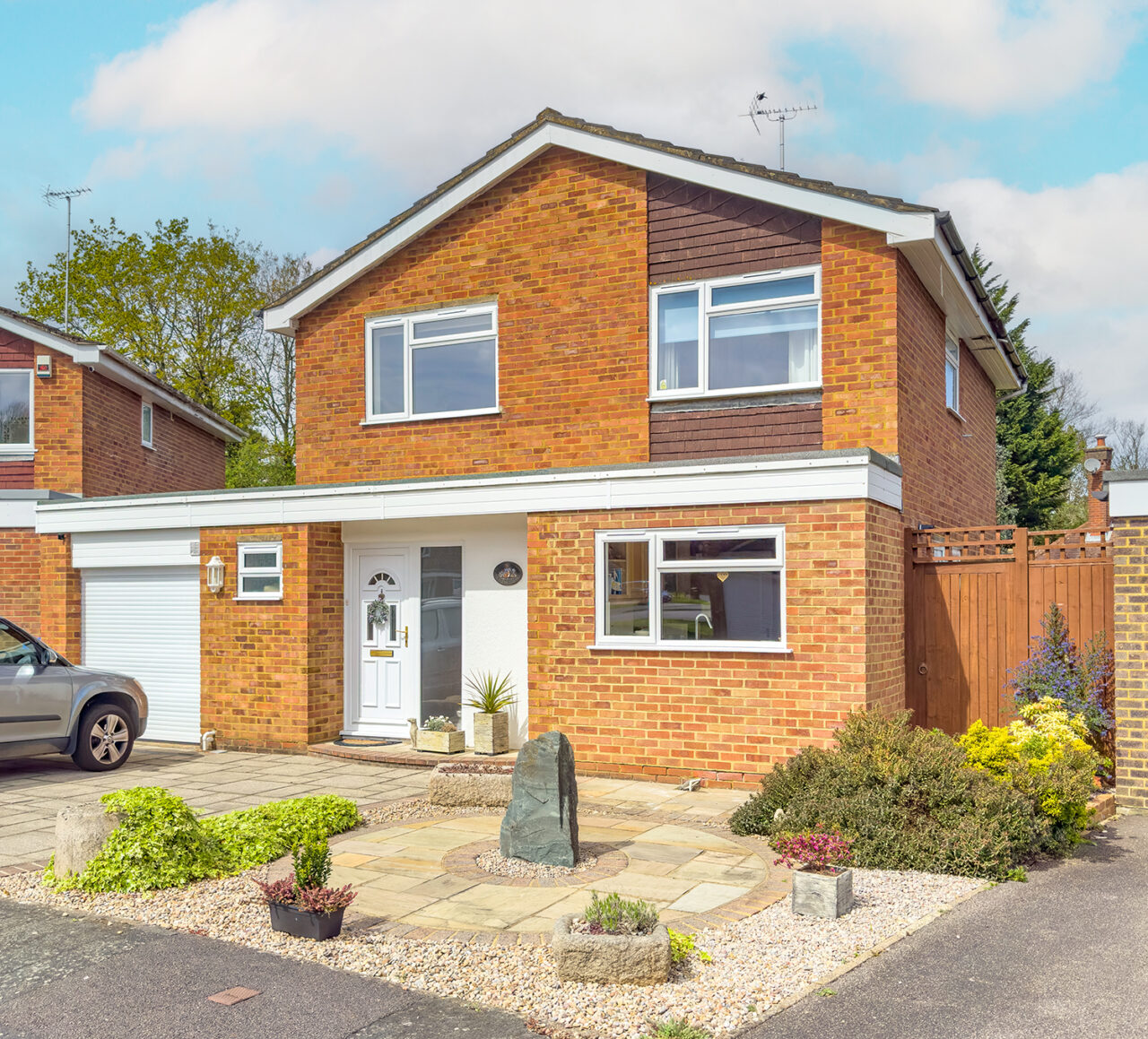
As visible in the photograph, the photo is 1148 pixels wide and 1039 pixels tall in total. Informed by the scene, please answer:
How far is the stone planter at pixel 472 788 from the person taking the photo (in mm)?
8750

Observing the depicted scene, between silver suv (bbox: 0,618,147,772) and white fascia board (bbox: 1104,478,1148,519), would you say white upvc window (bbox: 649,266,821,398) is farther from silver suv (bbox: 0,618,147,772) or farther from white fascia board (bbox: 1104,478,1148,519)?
silver suv (bbox: 0,618,147,772)

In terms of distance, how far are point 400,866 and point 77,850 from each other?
2017 millimetres

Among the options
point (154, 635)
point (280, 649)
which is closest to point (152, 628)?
point (154, 635)

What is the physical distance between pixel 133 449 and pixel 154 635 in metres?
5.96

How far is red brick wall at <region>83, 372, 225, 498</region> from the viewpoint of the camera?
17.2 metres

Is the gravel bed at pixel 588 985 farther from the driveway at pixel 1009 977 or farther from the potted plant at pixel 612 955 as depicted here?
the driveway at pixel 1009 977

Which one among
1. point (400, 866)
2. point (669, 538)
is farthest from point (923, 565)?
point (400, 866)

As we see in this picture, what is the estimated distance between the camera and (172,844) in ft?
22.6

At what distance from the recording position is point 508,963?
524 centimetres

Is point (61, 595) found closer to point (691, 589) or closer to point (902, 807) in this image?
point (691, 589)

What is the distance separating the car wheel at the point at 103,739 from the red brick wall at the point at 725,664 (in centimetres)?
440

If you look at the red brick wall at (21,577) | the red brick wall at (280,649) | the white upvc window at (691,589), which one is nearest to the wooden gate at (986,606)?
the white upvc window at (691,589)

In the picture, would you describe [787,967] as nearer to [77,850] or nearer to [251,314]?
[77,850]

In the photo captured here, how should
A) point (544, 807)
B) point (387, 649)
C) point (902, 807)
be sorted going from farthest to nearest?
point (387, 649) < point (902, 807) < point (544, 807)
